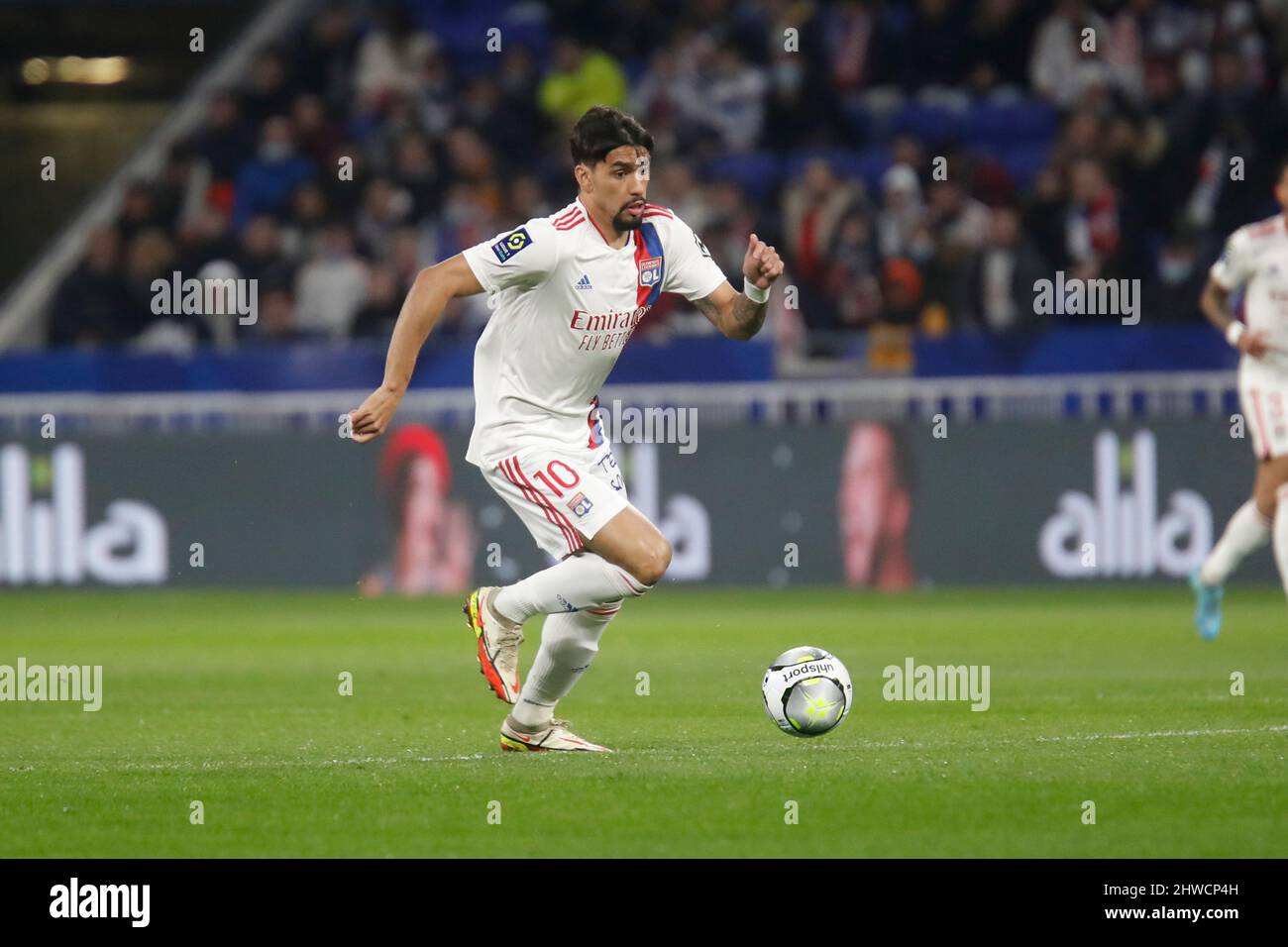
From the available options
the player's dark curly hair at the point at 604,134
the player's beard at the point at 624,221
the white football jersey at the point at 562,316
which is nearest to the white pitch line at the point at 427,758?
the white football jersey at the point at 562,316

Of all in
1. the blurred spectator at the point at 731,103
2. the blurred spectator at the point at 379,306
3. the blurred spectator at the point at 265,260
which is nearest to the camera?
the blurred spectator at the point at 379,306

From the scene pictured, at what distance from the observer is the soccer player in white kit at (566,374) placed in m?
7.70

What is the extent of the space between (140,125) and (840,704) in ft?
62.1

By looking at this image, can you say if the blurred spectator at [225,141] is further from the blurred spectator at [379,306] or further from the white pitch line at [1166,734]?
the white pitch line at [1166,734]

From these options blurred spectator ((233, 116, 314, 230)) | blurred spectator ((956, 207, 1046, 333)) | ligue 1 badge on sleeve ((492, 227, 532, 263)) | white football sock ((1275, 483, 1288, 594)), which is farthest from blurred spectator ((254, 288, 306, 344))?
ligue 1 badge on sleeve ((492, 227, 532, 263))

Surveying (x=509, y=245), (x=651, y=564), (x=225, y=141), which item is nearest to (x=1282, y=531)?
(x=651, y=564)

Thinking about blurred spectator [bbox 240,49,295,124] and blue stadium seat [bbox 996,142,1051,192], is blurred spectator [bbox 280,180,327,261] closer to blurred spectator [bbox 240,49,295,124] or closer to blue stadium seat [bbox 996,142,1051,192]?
blurred spectator [bbox 240,49,295,124]

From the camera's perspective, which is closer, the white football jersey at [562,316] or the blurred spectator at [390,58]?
the white football jersey at [562,316]

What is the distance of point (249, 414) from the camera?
16953mm

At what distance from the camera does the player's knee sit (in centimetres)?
763

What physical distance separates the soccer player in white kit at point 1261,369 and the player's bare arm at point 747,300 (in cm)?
367

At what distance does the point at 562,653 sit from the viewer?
308 inches

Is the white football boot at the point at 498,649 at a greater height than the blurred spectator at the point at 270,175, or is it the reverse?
the blurred spectator at the point at 270,175
